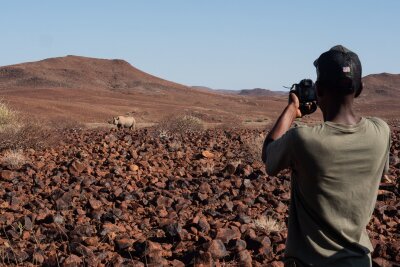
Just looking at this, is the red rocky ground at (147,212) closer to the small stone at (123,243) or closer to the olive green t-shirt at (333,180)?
the small stone at (123,243)

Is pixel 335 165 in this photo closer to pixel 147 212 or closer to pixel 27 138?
pixel 147 212

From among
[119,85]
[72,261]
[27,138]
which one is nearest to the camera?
[72,261]

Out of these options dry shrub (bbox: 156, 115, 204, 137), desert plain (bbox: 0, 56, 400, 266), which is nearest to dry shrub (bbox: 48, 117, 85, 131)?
dry shrub (bbox: 156, 115, 204, 137)

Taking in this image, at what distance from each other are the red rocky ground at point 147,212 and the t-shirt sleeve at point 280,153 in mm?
2231

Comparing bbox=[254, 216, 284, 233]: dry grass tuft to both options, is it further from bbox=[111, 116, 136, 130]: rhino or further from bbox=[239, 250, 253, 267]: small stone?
bbox=[111, 116, 136, 130]: rhino

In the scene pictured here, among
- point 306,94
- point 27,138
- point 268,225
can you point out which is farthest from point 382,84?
point 306,94

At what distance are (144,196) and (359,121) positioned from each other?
4944mm

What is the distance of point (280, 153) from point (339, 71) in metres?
0.41

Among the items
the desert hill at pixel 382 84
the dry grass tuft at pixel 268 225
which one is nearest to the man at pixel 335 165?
the dry grass tuft at pixel 268 225

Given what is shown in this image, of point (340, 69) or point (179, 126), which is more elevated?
point (340, 69)

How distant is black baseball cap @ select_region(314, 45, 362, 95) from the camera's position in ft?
8.08

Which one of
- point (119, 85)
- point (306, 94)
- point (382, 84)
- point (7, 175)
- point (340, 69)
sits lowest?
point (7, 175)

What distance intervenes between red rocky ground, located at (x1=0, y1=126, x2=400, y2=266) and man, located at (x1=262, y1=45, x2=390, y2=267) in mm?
2180

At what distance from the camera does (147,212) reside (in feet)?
21.5
